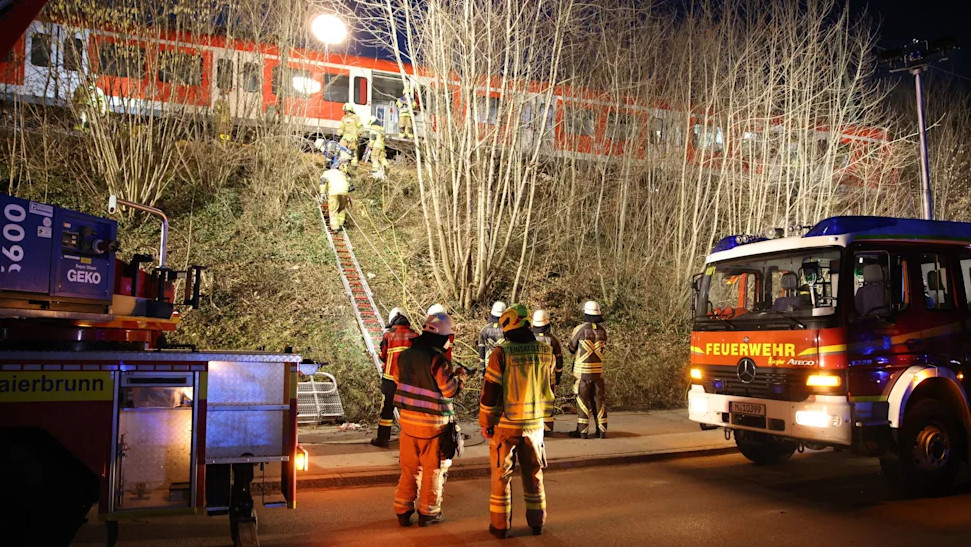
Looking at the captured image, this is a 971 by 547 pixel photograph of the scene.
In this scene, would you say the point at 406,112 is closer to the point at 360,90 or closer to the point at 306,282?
the point at 360,90

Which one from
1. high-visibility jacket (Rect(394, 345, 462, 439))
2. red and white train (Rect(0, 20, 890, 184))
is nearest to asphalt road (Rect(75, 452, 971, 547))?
high-visibility jacket (Rect(394, 345, 462, 439))

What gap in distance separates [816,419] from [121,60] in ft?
43.4

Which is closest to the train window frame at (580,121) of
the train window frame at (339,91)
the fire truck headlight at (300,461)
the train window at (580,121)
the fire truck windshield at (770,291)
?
the train window at (580,121)

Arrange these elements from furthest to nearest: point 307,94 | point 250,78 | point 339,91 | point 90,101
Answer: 1. point 339,91
2. point 307,94
3. point 250,78
4. point 90,101

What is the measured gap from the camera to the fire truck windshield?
7035 mm

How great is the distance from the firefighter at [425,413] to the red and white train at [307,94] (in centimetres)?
841

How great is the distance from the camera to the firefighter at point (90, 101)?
13258mm

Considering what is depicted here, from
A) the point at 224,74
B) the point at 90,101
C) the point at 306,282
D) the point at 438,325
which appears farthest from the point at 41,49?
the point at 438,325

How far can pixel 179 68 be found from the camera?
45.7ft

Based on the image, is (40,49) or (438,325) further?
(40,49)

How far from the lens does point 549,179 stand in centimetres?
1750

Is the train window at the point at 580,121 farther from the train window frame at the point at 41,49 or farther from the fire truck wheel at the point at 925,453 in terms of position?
the fire truck wheel at the point at 925,453

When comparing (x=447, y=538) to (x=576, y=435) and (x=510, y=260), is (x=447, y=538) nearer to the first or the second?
(x=576, y=435)

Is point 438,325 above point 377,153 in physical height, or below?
below
